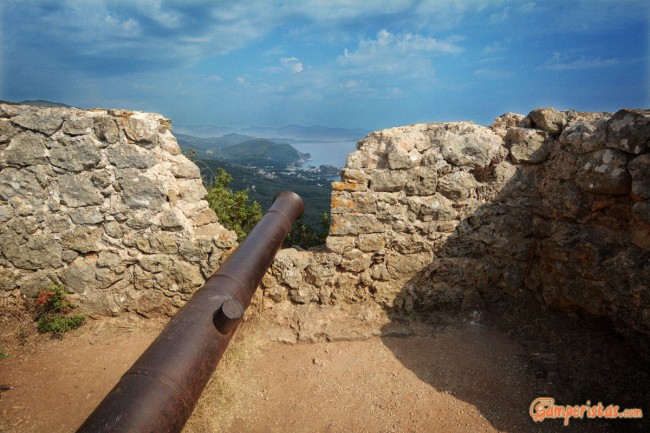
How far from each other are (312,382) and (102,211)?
3.66m

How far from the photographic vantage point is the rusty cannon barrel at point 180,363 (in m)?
2.23

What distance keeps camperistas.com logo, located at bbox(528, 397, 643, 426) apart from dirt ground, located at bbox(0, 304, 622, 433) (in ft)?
0.20

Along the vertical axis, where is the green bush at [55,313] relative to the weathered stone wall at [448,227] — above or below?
below

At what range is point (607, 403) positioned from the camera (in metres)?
3.45

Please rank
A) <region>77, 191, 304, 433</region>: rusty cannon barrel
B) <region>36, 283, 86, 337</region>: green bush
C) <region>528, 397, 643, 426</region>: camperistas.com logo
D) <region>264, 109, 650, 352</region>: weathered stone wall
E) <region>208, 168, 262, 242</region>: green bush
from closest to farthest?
1. <region>77, 191, 304, 433</region>: rusty cannon barrel
2. <region>528, 397, 643, 426</region>: camperistas.com logo
3. <region>264, 109, 650, 352</region>: weathered stone wall
4. <region>36, 283, 86, 337</region>: green bush
5. <region>208, 168, 262, 242</region>: green bush

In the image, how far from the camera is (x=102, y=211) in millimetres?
4754

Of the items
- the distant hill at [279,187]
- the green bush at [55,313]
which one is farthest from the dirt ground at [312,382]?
the distant hill at [279,187]

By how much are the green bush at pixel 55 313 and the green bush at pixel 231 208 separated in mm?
2612

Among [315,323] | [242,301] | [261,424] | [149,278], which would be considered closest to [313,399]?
[261,424]

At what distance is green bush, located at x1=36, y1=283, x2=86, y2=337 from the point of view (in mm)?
4719

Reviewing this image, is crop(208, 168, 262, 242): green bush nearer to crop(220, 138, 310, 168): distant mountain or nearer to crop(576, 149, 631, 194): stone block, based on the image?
crop(576, 149, 631, 194): stone block

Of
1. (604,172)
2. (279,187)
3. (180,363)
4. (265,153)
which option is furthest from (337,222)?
(265,153)

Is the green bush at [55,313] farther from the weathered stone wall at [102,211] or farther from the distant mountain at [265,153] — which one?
the distant mountain at [265,153]

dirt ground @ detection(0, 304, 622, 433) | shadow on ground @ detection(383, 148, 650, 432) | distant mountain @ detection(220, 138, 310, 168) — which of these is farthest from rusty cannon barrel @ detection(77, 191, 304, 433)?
distant mountain @ detection(220, 138, 310, 168)
